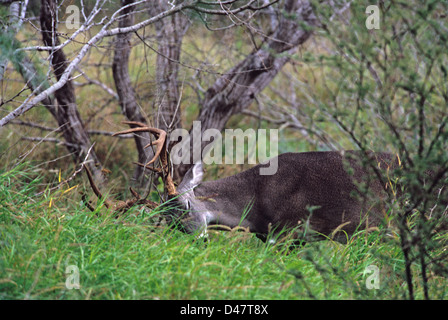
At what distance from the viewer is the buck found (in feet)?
14.8

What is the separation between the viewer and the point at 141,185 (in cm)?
610

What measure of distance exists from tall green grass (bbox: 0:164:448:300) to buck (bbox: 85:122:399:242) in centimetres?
40

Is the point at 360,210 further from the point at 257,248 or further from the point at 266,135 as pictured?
the point at 266,135

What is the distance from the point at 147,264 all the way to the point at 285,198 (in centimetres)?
177

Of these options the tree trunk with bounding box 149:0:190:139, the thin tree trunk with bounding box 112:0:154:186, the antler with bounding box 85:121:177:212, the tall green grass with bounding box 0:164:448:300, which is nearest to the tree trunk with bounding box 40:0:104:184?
the thin tree trunk with bounding box 112:0:154:186

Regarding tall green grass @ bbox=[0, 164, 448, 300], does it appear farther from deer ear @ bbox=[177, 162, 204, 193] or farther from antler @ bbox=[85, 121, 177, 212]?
deer ear @ bbox=[177, 162, 204, 193]

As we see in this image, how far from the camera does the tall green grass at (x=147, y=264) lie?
10.0 ft

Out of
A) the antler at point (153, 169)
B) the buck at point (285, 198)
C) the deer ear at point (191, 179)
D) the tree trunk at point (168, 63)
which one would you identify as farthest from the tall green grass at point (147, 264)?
the tree trunk at point (168, 63)

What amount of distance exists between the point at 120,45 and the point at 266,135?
3388mm

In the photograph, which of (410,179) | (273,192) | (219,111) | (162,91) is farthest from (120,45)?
(410,179)

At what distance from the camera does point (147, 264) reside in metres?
3.33

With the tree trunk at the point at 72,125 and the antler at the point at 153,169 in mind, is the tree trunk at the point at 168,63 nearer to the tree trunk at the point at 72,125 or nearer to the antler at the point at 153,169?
the tree trunk at the point at 72,125

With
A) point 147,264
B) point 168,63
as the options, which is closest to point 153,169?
point 147,264

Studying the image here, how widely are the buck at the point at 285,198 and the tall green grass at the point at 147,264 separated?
15.9 inches
